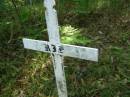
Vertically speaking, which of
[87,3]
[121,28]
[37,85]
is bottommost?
[37,85]

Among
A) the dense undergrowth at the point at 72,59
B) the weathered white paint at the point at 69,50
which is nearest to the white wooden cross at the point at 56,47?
the weathered white paint at the point at 69,50

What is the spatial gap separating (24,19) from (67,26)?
2.26 ft

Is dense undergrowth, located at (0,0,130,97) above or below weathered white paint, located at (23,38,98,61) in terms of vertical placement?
below

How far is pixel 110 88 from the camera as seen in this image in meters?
3.43

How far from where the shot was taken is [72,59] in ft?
13.0

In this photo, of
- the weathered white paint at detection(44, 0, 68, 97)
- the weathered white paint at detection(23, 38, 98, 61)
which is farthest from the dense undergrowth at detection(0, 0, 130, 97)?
the weathered white paint at detection(23, 38, 98, 61)

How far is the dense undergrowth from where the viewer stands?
11.7 feet

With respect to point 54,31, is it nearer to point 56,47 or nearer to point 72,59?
point 56,47

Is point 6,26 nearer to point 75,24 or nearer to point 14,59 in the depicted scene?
point 14,59

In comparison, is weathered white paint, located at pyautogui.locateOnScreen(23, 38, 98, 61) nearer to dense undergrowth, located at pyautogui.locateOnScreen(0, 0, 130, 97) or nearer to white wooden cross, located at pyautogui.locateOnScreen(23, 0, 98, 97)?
white wooden cross, located at pyautogui.locateOnScreen(23, 0, 98, 97)

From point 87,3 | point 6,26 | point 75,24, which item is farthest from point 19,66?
point 87,3

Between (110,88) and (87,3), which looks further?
(87,3)

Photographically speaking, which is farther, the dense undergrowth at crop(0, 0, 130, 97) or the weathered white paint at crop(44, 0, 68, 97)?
the dense undergrowth at crop(0, 0, 130, 97)

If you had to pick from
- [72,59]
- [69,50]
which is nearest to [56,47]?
[69,50]
